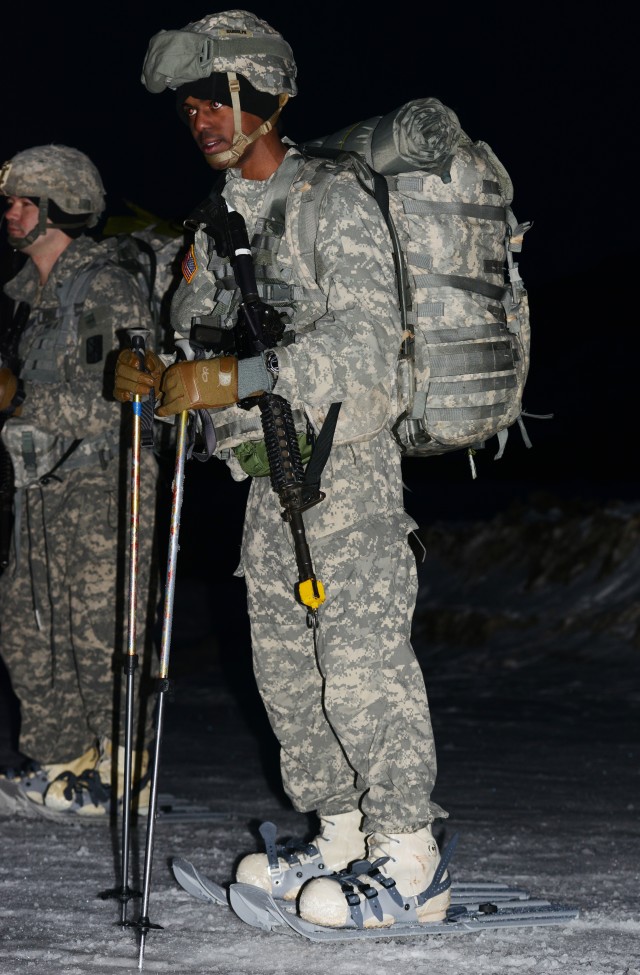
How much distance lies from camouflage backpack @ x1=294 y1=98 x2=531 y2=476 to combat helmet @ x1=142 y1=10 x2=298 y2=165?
23 centimetres

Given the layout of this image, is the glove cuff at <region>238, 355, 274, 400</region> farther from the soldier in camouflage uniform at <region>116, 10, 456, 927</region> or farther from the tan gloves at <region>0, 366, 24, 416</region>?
the tan gloves at <region>0, 366, 24, 416</region>

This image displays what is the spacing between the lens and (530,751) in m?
7.12

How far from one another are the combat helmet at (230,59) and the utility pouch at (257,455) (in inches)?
30.4

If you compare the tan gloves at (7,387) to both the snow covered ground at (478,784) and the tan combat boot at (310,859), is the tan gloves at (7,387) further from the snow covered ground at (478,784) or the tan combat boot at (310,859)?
the tan combat boot at (310,859)

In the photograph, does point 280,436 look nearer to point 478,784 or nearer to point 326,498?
point 326,498

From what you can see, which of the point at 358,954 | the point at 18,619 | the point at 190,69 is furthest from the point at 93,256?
the point at 358,954

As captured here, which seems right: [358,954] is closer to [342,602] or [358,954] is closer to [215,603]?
[342,602]

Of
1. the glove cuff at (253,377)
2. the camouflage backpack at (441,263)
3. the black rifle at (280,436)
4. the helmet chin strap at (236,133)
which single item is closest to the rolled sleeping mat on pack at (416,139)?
the camouflage backpack at (441,263)

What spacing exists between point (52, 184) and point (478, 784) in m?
3.24

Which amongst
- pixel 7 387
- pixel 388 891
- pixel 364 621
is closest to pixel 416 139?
pixel 364 621

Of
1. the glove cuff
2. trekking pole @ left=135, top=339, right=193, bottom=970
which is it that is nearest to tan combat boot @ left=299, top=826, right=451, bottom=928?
trekking pole @ left=135, top=339, right=193, bottom=970

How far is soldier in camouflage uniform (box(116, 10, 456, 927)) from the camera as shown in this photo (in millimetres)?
3354

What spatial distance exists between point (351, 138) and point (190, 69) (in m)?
0.52

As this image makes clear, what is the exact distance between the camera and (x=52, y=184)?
5.21 metres
